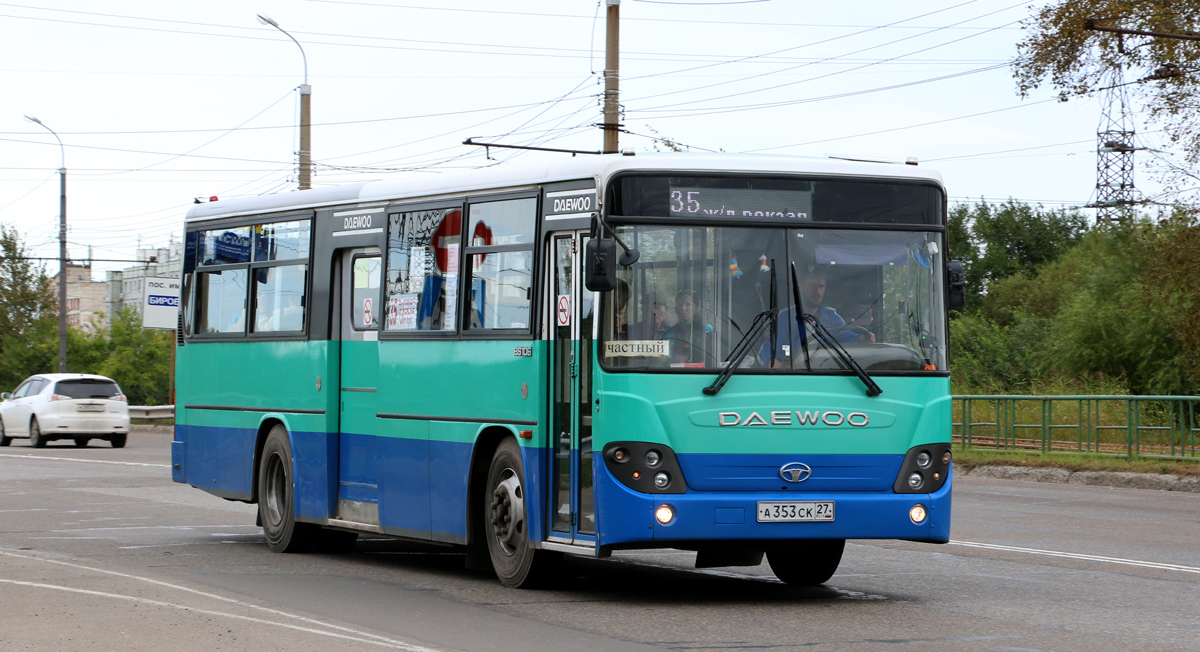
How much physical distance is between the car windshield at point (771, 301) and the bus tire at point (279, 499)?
4.85m

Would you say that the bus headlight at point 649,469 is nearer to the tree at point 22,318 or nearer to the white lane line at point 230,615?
the white lane line at point 230,615

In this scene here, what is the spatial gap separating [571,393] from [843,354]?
1710 millimetres

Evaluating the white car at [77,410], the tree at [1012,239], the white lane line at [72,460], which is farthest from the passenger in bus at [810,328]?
the tree at [1012,239]

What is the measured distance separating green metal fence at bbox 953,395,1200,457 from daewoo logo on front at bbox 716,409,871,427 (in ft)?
46.6

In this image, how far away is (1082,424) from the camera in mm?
24625

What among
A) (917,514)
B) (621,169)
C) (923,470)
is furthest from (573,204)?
(917,514)

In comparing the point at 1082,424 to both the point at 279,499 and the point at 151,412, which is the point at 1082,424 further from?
the point at 151,412

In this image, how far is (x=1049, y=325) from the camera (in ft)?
155

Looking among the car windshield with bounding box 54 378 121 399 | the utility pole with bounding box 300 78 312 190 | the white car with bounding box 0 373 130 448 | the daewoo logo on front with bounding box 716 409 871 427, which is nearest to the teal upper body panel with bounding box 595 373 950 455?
the daewoo logo on front with bounding box 716 409 871 427

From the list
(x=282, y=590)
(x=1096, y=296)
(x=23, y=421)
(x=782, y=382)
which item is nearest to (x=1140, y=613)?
(x=782, y=382)

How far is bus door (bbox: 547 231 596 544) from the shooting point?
10.2 metres

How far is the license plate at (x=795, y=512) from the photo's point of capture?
9.84m

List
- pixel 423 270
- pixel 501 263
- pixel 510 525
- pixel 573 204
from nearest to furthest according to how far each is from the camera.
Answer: pixel 573 204 → pixel 510 525 → pixel 501 263 → pixel 423 270

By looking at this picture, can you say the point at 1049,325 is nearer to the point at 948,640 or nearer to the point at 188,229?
the point at 188,229
